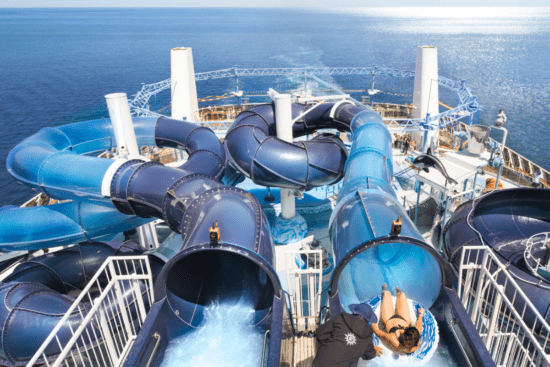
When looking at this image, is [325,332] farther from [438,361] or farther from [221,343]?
[221,343]

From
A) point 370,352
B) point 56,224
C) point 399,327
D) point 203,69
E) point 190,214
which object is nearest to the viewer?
point 370,352

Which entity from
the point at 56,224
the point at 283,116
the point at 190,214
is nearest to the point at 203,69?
the point at 283,116

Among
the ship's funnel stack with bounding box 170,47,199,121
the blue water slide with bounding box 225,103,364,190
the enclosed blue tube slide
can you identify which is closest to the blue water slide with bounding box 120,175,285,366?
the enclosed blue tube slide

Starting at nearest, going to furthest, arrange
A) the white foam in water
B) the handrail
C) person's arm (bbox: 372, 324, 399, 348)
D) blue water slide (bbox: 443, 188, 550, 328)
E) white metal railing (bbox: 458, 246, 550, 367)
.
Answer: white metal railing (bbox: 458, 246, 550, 367) < person's arm (bbox: 372, 324, 399, 348) < the handrail < the white foam in water < blue water slide (bbox: 443, 188, 550, 328)

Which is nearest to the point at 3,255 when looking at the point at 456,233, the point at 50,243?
the point at 50,243

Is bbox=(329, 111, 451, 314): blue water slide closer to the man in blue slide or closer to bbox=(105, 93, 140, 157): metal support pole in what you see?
the man in blue slide

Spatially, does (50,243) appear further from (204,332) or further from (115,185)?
(204,332)
